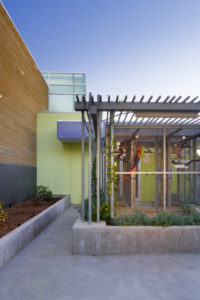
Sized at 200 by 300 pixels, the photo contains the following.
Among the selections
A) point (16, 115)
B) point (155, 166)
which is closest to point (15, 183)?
point (16, 115)

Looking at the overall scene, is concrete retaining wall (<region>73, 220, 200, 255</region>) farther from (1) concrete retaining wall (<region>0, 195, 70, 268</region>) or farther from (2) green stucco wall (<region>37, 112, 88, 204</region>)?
(2) green stucco wall (<region>37, 112, 88, 204</region>)

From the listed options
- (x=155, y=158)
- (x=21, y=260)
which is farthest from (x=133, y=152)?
(x=21, y=260)

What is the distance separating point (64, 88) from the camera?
1705 cm

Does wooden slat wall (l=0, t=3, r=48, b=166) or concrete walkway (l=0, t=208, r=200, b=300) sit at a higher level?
wooden slat wall (l=0, t=3, r=48, b=166)

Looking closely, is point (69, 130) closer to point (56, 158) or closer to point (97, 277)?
point (56, 158)

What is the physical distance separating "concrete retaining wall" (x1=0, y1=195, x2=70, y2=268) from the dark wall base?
1.80 m

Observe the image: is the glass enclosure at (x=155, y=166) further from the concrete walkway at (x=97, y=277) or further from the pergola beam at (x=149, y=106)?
the concrete walkway at (x=97, y=277)

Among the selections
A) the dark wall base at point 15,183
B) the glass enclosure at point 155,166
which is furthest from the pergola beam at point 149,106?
the dark wall base at point 15,183

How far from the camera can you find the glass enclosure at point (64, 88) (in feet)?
55.5

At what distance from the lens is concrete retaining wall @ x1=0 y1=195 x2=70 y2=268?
387 cm

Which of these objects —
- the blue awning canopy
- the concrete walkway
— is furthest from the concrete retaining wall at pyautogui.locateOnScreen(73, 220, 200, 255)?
the blue awning canopy

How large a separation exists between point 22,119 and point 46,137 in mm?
1989

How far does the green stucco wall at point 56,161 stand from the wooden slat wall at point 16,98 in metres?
0.46

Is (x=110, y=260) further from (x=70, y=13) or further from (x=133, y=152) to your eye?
(x=70, y=13)
